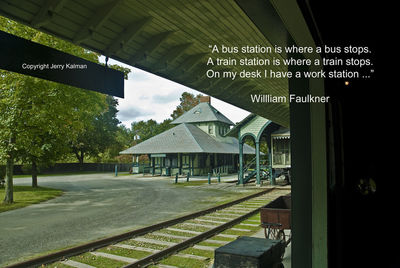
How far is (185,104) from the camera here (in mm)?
70438

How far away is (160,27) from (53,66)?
1.48m

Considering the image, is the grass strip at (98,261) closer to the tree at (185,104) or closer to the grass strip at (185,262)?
the grass strip at (185,262)

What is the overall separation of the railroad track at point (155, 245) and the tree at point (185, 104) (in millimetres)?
59672

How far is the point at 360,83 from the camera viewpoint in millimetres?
4188

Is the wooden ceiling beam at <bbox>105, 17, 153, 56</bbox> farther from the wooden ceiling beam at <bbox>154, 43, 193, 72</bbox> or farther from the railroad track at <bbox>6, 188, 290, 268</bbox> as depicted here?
the railroad track at <bbox>6, 188, 290, 268</bbox>

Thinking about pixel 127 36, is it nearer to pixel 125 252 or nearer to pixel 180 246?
pixel 125 252

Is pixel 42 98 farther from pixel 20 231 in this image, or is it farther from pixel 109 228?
pixel 109 228

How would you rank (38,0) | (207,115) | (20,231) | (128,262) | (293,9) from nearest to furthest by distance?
(293,9), (38,0), (128,262), (20,231), (207,115)

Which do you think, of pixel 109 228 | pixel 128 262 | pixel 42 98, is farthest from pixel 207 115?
pixel 128 262

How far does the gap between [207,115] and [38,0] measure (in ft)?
124

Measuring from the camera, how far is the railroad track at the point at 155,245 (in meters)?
5.77

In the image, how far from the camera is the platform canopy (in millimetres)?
3035

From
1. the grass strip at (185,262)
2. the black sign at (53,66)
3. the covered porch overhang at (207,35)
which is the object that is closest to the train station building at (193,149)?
the grass strip at (185,262)

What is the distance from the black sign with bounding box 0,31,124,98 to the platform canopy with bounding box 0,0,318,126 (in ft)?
1.06
